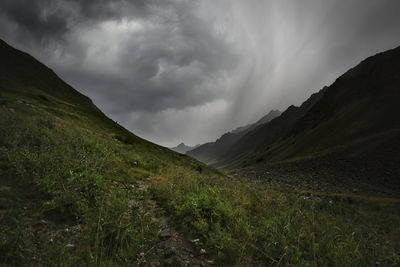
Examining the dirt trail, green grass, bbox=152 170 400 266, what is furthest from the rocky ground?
the dirt trail

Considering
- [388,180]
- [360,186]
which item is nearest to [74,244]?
[360,186]

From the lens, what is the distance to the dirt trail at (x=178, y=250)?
318cm

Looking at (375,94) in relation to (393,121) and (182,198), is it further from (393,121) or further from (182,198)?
(182,198)

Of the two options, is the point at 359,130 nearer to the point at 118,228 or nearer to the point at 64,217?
the point at 118,228

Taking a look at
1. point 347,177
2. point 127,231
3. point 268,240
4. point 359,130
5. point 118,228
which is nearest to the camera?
point 127,231

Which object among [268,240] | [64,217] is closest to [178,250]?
[268,240]

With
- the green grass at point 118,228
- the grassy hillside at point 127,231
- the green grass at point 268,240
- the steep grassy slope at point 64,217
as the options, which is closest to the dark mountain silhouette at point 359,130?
the green grass at point 268,240

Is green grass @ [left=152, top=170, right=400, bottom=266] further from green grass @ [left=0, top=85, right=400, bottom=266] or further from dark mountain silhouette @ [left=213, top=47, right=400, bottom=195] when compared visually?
dark mountain silhouette @ [left=213, top=47, right=400, bottom=195]

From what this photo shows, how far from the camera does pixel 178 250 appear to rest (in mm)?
3451

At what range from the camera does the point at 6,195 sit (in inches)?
151

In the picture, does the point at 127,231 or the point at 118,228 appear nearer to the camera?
the point at 127,231

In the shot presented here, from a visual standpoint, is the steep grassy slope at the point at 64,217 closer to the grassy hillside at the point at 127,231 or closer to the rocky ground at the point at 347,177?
the grassy hillside at the point at 127,231

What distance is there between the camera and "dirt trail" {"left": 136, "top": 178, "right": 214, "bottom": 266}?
318cm

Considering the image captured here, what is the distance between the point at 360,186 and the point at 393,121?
32823 mm
